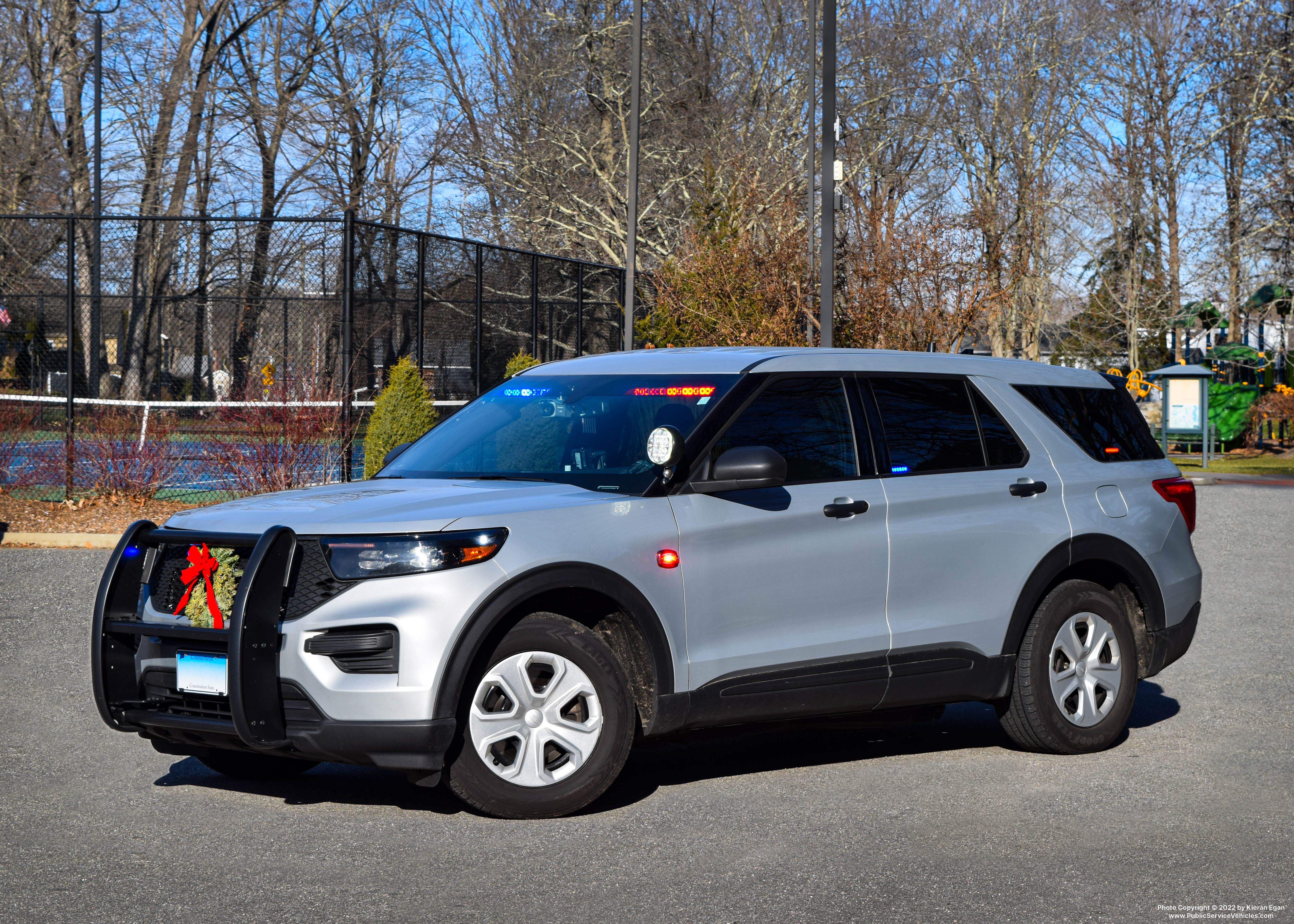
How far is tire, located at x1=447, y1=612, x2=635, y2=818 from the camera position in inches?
210

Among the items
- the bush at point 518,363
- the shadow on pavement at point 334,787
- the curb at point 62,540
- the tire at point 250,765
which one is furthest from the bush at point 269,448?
the tire at point 250,765

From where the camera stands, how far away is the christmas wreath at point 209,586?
5266mm

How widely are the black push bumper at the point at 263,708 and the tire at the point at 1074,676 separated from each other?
9.55 feet

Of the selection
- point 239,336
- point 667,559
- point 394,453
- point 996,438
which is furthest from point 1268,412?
point 667,559

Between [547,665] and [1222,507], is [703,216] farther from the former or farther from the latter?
[547,665]

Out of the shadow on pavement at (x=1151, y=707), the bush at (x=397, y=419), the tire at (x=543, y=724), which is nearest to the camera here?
the tire at (x=543, y=724)

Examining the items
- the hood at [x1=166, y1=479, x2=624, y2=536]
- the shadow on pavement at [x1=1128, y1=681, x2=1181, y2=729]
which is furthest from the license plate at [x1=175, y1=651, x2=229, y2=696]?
the shadow on pavement at [x1=1128, y1=681, x2=1181, y2=729]

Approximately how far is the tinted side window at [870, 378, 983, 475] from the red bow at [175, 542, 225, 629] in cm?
288

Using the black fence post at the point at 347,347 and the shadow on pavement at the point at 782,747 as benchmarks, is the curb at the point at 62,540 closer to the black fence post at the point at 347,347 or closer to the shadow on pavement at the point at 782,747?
the black fence post at the point at 347,347

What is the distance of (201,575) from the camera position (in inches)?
211

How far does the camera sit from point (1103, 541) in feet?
23.1

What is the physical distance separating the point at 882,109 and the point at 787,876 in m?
37.2

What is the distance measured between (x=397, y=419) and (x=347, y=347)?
1.02 meters

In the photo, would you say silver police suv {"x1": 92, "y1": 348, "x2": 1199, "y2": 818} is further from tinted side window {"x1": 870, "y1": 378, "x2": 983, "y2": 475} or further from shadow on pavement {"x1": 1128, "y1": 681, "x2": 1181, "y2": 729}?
shadow on pavement {"x1": 1128, "y1": 681, "x2": 1181, "y2": 729}
